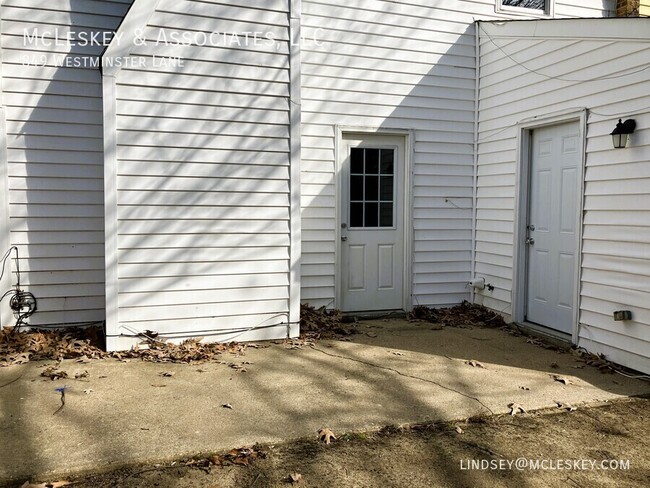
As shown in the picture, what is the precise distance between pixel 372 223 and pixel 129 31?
352cm

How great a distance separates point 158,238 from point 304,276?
1989 mm

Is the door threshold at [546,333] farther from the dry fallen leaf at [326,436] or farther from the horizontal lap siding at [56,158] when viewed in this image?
the horizontal lap siding at [56,158]

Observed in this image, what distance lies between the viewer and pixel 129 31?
4.79m

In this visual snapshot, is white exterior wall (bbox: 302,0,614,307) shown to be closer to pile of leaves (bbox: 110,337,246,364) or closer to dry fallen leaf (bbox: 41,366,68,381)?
pile of leaves (bbox: 110,337,246,364)

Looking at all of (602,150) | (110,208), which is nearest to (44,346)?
(110,208)

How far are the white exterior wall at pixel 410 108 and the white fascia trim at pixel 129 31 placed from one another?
2.02 metres

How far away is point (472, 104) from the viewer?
7.11 meters

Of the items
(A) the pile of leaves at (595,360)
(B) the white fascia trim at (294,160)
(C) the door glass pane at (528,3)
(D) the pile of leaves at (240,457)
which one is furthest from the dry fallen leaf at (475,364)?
(C) the door glass pane at (528,3)

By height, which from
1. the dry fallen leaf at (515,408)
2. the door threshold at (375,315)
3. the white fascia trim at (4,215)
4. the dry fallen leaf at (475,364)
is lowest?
the dry fallen leaf at (515,408)

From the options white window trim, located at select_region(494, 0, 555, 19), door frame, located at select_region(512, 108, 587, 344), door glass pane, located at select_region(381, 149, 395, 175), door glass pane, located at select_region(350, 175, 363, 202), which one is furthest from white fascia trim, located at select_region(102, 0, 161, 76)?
white window trim, located at select_region(494, 0, 555, 19)

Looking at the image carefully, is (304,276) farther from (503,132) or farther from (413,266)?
(503,132)

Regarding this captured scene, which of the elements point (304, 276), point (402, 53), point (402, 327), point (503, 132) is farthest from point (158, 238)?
point (503, 132)

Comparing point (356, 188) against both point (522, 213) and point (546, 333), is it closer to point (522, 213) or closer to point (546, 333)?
point (522, 213)

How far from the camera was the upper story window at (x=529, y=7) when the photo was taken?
725 centimetres
